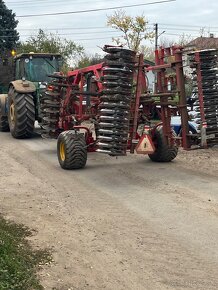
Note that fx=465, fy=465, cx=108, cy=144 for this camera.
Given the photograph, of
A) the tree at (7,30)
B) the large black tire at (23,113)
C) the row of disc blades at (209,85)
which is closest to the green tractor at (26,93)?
the large black tire at (23,113)

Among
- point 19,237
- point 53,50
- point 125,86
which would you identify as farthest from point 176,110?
point 53,50

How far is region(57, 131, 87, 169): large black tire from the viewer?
9102 millimetres

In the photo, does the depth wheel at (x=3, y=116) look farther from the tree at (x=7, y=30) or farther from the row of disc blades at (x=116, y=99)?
the tree at (x=7, y=30)

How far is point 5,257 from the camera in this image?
4.16 metres

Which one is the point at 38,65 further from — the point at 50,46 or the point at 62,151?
the point at 50,46

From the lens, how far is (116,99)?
8.16 m

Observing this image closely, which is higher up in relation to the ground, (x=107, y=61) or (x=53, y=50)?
(x=53, y=50)

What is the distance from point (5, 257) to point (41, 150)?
7.91m

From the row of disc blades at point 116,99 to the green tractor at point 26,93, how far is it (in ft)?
17.6

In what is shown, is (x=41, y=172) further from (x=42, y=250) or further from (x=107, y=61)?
(x=42, y=250)

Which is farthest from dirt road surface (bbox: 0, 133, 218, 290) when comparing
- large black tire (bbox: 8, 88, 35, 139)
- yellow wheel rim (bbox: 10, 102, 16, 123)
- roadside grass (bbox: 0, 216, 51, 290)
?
yellow wheel rim (bbox: 10, 102, 16, 123)

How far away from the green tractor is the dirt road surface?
344 cm

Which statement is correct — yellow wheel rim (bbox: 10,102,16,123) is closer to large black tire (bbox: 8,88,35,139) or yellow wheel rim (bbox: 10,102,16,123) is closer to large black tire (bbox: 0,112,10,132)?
large black tire (bbox: 8,88,35,139)

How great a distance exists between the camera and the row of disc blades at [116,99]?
8156mm
